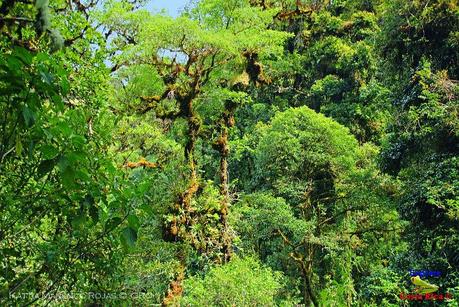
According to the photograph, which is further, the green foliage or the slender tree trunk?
the slender tree trunk

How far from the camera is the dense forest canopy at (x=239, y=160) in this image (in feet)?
6.23

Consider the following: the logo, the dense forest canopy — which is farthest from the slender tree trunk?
the logo

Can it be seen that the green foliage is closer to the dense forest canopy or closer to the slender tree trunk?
the dense forest canopy

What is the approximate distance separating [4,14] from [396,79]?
8.55 metres

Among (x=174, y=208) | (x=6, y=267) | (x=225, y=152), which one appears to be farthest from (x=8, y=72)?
(x=225, y=152)

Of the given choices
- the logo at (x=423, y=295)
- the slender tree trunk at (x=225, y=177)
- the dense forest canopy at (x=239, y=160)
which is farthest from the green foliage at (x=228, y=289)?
the logo at (x=423, y=295)

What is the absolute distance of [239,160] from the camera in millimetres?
15352

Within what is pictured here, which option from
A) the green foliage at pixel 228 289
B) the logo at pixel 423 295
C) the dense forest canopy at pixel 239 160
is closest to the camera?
the dense forest canopy at pixel 239 160

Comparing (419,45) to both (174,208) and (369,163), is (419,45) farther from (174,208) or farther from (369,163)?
(174,208)

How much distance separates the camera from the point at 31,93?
4.06 feet

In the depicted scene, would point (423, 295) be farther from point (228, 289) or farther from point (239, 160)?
point (239, 160)

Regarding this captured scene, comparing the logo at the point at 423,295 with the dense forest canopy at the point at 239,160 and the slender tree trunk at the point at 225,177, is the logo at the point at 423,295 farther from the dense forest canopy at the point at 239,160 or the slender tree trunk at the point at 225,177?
the slender tree trunk at the point at 225,177

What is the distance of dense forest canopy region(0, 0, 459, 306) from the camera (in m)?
1.90

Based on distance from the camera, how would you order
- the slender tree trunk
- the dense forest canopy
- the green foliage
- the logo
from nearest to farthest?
the dense forest canopy
the logo
the green foliage
the slender tree trunk
